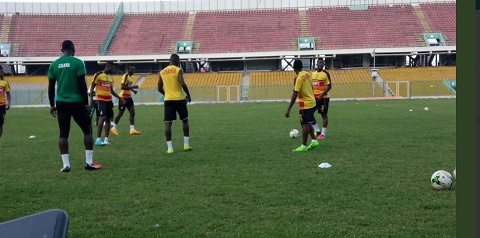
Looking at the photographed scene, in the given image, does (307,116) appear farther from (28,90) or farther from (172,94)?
(28,90)

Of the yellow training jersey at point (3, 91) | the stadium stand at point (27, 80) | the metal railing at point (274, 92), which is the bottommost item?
the metal railing at point (274, 92)

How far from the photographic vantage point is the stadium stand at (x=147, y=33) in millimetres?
48000

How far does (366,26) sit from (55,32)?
3392cm

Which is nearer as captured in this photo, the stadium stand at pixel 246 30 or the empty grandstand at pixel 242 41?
the empty grandstand at pixel 242 41

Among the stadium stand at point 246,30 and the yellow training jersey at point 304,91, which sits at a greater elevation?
the stadium stand at point 246,30

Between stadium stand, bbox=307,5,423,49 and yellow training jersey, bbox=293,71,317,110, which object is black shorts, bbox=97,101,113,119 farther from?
stadium stand, bbox=307,5,423,49

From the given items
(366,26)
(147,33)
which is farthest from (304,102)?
(147,33)

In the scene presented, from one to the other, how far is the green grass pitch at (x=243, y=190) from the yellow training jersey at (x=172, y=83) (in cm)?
113

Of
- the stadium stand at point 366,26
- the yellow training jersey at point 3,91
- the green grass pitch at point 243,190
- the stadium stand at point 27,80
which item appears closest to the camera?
the green grass pitch at point 243,190

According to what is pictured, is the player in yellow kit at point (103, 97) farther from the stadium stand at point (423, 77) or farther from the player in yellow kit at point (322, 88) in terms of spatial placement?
the stadium stand at point (423, 77)

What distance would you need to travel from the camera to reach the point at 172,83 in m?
8.95

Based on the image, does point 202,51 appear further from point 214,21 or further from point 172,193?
point 172,193

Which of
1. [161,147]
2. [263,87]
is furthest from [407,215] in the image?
[263,87]

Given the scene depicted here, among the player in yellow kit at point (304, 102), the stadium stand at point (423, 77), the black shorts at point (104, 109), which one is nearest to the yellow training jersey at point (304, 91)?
the player in yellow kit at point (304, 102)
